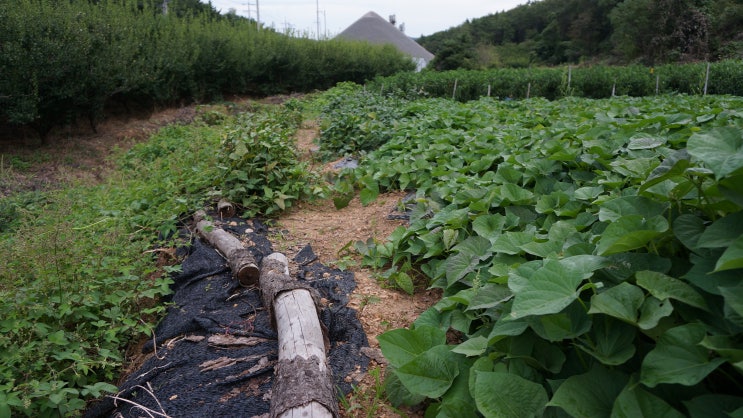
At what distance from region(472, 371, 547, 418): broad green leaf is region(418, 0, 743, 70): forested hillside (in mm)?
27728

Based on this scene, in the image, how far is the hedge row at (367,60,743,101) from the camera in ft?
43.9

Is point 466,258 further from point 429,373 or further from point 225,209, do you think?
point 225,209

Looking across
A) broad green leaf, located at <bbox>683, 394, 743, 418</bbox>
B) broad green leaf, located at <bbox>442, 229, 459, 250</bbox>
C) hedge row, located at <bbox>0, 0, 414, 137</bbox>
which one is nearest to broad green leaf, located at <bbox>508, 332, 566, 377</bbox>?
broad green leaf, located at <bbox>683, 394, 743, 418</bbox>

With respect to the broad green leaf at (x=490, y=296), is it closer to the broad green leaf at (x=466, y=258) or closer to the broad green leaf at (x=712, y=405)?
the broad green leaf at (x=466, y=258)

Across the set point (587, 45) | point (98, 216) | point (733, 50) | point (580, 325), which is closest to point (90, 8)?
point (98, 216)

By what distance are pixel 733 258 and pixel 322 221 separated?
347cm

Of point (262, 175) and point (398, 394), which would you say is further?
point (262, 175)

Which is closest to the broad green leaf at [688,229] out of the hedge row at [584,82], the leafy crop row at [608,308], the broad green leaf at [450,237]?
the leafy crop row at [608,308]

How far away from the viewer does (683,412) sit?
3.80 feet

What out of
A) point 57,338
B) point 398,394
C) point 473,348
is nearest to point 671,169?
point 473,348

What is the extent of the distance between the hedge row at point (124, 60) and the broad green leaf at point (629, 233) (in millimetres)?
8743

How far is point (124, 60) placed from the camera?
31.6ft

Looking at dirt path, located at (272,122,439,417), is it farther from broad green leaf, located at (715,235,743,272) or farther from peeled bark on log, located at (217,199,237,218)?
broad green leaf, located at (715,235,743,272)

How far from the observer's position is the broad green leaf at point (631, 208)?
5.06ft
